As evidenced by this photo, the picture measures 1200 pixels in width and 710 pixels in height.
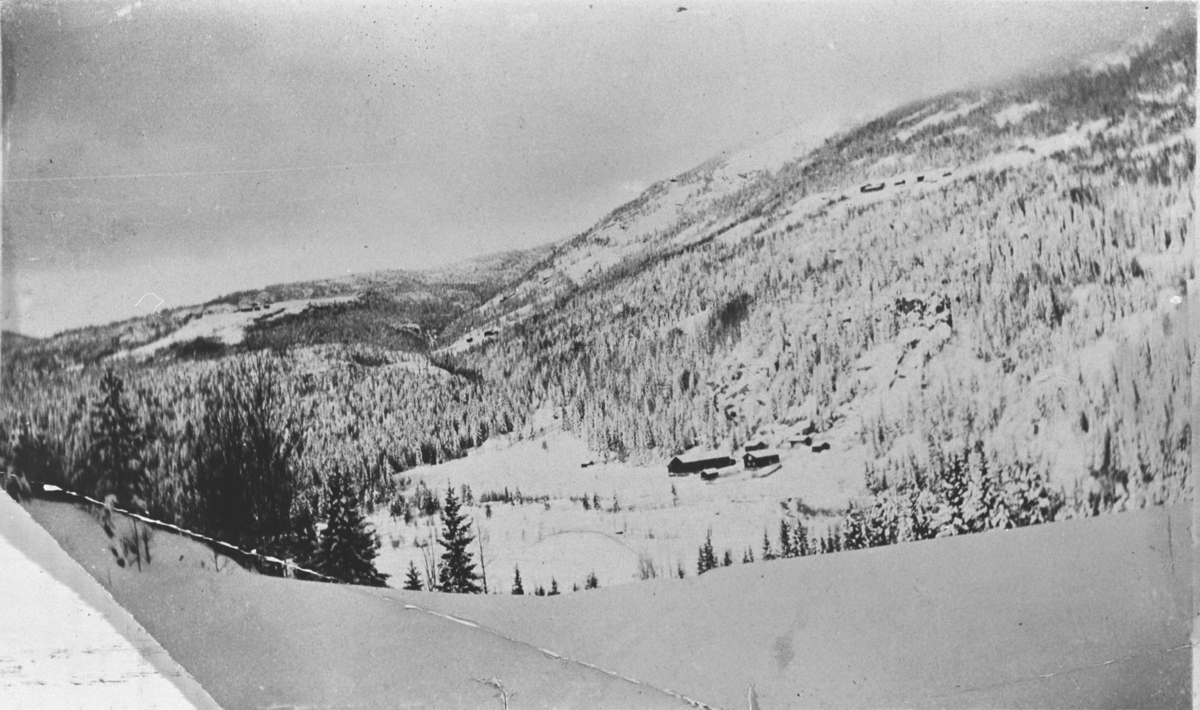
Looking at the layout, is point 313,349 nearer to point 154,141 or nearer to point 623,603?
point 154,141

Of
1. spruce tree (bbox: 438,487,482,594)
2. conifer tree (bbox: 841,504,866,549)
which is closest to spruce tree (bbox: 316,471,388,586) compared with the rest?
spruce tree (bbox: 438,487,482,594)

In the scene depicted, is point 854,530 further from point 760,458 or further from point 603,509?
point 603,509

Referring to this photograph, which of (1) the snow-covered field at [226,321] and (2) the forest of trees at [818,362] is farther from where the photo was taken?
(1) the snow-covered field at [226,321]

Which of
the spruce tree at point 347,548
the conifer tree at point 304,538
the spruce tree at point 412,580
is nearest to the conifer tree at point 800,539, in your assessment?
the spruce tree at point 412,580

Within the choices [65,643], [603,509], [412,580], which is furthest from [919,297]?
[65,643]

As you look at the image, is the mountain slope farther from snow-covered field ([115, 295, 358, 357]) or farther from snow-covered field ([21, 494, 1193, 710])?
snow-covered field ([115, 295, 358, 357])

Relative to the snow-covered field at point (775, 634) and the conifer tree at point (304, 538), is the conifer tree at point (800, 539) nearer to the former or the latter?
the snow-covered field at point (775, 634)
